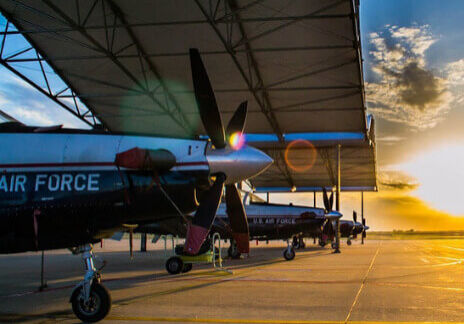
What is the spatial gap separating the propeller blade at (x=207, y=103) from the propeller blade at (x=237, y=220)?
1.81m

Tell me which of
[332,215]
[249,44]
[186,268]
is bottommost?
[186,268]

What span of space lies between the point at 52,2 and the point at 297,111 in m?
13.6

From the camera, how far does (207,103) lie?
300 inches

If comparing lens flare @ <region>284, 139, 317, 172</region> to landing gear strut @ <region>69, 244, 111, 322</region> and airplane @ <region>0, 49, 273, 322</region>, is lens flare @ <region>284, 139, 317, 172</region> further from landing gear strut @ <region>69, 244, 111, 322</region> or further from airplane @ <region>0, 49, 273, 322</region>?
landing gear strut @ <region>69, 244, 111, 322</region>

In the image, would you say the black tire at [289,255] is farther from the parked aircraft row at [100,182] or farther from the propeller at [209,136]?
the parked aircraft row at [100,182]

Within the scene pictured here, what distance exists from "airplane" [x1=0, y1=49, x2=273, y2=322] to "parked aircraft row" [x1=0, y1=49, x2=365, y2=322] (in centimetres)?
1

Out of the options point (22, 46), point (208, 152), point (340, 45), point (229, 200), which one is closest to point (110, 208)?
point (208, 152)

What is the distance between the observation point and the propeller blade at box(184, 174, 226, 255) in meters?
6.98

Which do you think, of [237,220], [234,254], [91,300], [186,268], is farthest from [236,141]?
[234,254]

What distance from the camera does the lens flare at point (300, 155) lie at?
1167 inches

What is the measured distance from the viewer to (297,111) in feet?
83.1

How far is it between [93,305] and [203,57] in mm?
14754

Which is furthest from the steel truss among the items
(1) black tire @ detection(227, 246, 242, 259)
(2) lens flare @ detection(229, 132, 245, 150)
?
(2) lens flare @ detection(229, 132, 245, 150)

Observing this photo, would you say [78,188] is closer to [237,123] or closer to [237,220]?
[237,123]
